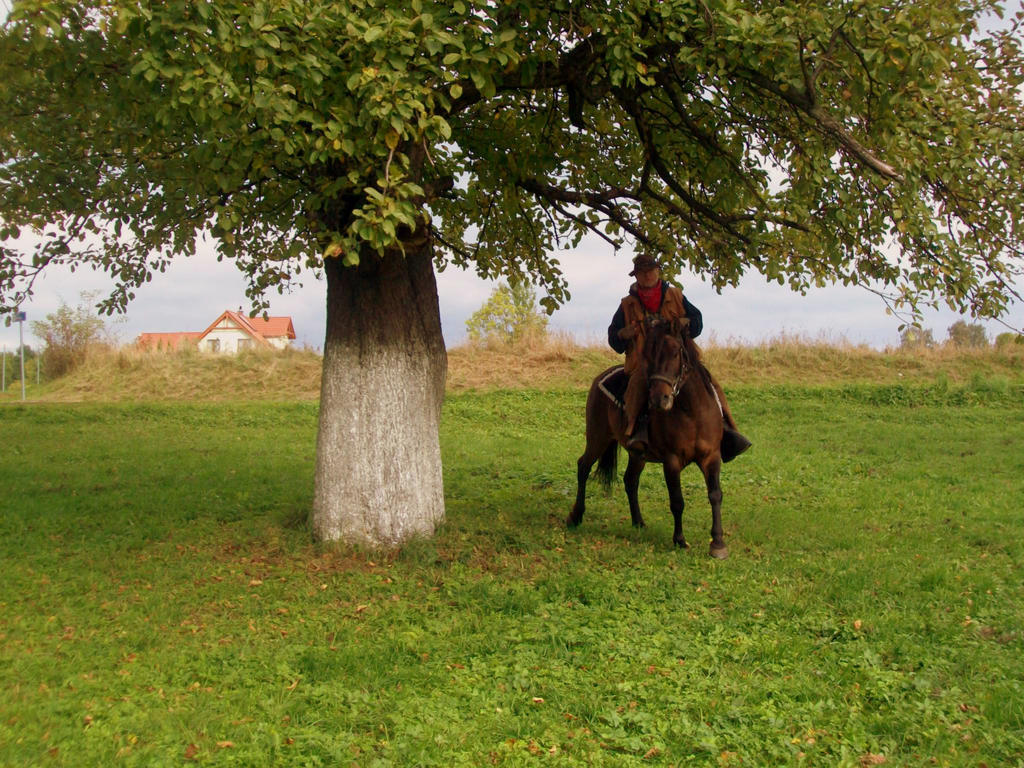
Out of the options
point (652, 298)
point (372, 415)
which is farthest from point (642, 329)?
point (372, 415)

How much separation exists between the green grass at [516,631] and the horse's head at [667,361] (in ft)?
4.87

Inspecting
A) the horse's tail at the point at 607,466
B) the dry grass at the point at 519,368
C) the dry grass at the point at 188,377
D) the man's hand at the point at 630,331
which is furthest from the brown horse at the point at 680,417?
the dry grass at the point at 188,377

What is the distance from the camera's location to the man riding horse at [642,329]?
7.92 meters

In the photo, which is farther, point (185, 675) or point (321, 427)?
point (321, 427)

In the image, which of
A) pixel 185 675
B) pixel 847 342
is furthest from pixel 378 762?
pixel 847 342

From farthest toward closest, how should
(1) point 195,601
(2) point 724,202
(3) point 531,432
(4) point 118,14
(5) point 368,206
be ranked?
(3) point 531,432, (2) point 724,202, (1) point 195,601, (5) point 368,206, (4) point 118,14

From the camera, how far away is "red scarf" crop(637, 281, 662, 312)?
27.2 feet

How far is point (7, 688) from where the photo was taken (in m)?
4.75

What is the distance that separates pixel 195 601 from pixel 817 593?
4694 mm

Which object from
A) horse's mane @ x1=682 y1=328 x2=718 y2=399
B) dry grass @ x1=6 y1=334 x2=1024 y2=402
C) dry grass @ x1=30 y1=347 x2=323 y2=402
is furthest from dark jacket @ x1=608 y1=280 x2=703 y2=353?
dry grass @ x1=30 y1=347 x2=323 y2=402

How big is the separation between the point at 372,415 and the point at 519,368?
16.2m

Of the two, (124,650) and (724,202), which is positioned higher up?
(724,202)

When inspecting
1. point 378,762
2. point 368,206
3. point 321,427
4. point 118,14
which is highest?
point 118,14

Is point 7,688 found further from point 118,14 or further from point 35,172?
point 35,172
